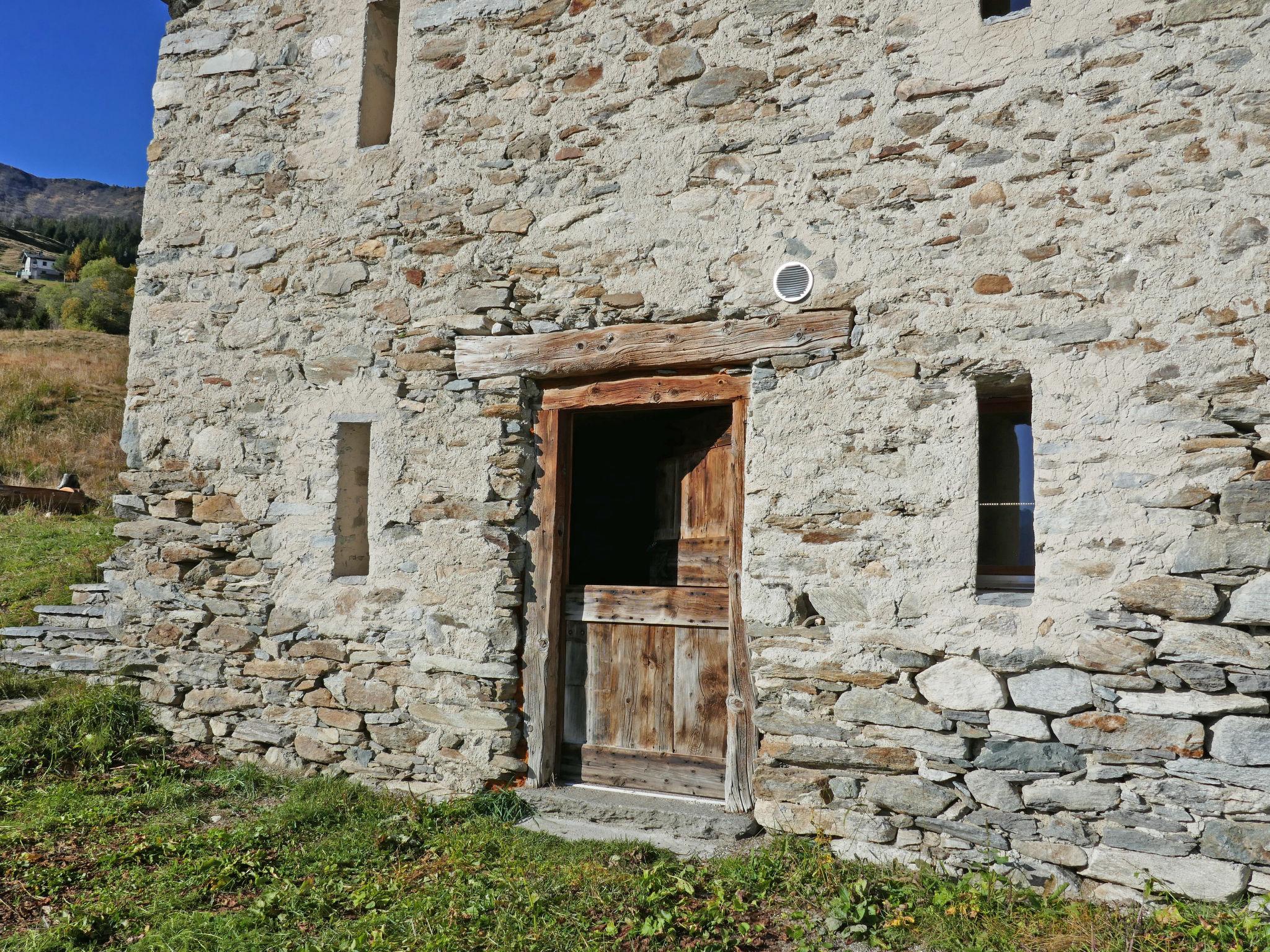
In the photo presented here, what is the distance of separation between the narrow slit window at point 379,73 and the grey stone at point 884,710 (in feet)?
13.0

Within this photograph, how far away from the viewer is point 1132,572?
3.20 m

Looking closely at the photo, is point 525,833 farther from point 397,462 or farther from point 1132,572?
point 1132,572

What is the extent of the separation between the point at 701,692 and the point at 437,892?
1.54m

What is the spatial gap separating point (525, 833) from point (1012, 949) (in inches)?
81.7

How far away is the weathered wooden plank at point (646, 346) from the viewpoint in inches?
149

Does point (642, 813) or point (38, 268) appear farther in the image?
point (38, 268)

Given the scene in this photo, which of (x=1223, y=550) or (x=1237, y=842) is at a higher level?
(x=1223, y=550)

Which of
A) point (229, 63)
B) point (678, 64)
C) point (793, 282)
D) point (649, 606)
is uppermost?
point (229, 63)

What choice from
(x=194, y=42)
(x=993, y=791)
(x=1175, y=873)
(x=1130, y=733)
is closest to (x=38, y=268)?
(x=194, y=42)

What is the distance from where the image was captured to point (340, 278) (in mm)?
4684

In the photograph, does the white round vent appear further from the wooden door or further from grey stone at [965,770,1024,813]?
grey stone at [965,770,1024,813]

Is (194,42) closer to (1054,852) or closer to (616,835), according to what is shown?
(616,835)

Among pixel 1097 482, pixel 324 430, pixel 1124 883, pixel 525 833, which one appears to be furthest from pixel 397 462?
pixel 1124 883

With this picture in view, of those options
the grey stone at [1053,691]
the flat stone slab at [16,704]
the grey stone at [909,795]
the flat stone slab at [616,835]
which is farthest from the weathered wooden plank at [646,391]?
the flat stone slab at [16,704]
